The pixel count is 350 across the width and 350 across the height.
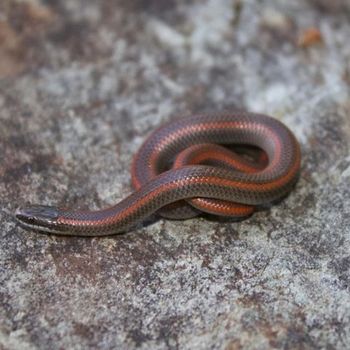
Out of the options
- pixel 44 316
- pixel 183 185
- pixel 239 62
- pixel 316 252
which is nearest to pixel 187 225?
pixel 183 185

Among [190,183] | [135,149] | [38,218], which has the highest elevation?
[190,183]

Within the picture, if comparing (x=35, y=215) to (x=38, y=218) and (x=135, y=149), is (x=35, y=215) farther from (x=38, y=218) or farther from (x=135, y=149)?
(x=135, y=149)

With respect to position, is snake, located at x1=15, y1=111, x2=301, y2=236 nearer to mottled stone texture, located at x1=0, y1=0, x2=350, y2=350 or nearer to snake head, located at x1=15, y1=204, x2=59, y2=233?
snake head, located at x1=15, y1=204, x2=59, y2=233

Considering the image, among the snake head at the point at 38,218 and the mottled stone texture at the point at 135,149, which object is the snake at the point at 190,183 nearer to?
the snake head at the point at 38,218

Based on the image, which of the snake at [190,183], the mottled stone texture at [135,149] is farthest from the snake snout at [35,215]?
the mottled stone texture at [135,149]

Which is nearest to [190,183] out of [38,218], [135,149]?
[135,149]

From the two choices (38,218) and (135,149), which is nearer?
(38,218)

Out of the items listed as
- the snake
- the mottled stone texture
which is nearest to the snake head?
the snake
